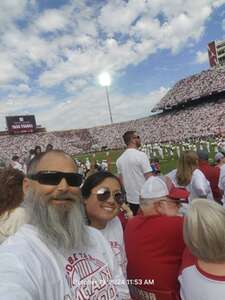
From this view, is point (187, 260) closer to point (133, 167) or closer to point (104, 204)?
point (104, 204)

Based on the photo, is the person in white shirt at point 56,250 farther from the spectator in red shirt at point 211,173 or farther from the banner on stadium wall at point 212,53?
the banner on stadium wall at point 212,53

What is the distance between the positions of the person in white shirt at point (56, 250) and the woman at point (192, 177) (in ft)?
10.4

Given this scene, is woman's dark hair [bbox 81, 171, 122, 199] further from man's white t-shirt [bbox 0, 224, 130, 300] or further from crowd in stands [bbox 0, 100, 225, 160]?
crowd in stands [bbox 0, 100, 225, 160]

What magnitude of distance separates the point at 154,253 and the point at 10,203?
1.32m

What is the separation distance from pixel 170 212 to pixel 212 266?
0.86 m

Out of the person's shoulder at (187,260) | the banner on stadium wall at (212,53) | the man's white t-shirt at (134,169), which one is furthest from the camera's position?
the banner on stadium wall at (212,53)

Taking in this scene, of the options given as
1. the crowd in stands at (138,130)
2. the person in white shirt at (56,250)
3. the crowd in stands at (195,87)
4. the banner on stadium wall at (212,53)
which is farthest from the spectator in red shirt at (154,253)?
the banner on stadium wall at (212,53)

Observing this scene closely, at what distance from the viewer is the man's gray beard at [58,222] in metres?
1.78

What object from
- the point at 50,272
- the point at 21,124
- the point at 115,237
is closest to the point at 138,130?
the point at 21,124

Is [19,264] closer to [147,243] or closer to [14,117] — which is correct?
[147,243]

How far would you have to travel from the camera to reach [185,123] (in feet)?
219

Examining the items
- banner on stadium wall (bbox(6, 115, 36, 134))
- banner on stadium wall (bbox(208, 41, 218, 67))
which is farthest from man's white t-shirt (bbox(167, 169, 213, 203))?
banner on stadium wall (bbox(208, 41, 218, 67))

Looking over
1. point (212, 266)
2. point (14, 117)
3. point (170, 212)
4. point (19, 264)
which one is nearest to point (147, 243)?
point (170, 212)

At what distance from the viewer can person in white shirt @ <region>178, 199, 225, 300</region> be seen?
2244mm
